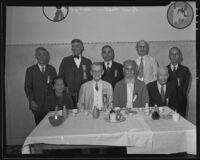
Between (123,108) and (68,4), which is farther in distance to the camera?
(123,108)

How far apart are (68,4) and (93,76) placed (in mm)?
524

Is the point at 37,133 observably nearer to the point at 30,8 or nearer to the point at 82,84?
the point at 82,84

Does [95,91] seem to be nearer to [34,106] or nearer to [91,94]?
[91,94]

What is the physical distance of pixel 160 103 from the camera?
1.87m

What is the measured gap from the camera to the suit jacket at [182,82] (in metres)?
1.79

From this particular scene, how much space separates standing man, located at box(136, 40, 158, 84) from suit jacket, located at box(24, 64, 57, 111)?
0.62 metres

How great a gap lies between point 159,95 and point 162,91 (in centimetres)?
4

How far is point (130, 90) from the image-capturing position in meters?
1.91

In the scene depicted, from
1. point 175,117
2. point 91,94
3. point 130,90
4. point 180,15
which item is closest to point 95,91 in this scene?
point 91,94

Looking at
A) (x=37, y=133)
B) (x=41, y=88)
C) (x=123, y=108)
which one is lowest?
(x=37, y=133)

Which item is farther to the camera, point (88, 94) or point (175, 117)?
point (88, 94)

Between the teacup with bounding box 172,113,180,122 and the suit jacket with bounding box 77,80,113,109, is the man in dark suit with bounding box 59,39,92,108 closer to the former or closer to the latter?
the suit jacket with bounding box 77,80,113,109

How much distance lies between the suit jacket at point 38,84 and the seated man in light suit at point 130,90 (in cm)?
49
